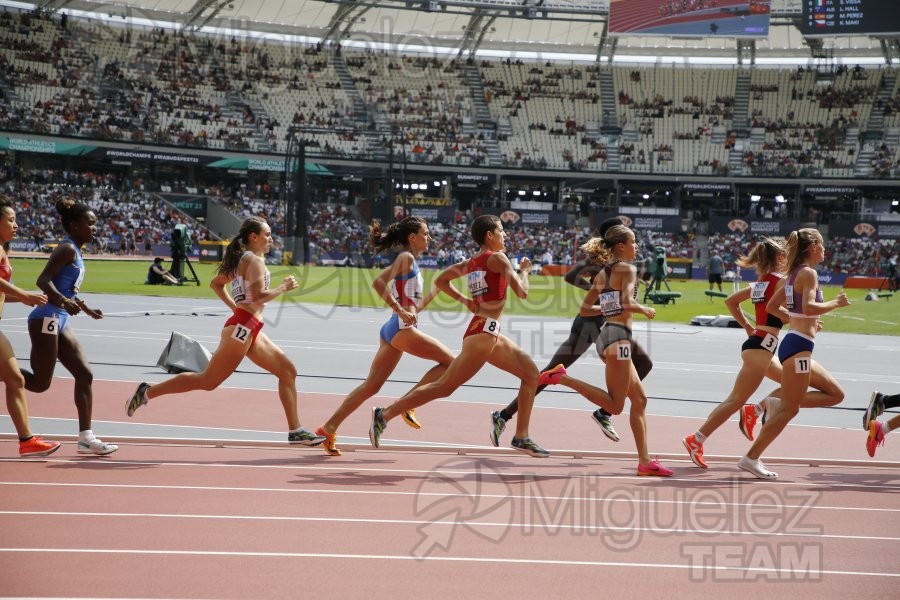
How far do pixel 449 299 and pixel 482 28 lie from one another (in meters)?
43.5

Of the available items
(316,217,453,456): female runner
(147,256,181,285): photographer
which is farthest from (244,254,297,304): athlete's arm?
(147,256,181,285): photographer

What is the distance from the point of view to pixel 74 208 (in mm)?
7152

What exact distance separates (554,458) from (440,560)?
118 inches

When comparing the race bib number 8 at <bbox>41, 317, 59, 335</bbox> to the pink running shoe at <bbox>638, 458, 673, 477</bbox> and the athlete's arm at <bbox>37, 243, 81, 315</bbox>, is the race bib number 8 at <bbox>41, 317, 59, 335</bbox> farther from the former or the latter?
the pink running shoe at <bbox>638, 458, 673, 477</bbox>

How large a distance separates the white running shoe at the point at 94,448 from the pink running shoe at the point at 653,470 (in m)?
4.03

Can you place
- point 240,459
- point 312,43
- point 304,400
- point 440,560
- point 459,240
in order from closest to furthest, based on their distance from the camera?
point 440,560 < point 240,459 < point 304,400 < point 459,240 < point 312,43

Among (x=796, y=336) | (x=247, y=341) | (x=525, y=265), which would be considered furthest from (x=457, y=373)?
(x=796, y=336)

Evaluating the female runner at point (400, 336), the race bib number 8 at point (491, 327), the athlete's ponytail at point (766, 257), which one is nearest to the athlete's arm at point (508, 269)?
the race bib number 8 at point (491, 327)

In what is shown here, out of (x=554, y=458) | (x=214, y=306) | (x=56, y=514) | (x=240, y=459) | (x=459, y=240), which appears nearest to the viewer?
(x=56, y=514)

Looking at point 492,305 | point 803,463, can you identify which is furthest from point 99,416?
point 803,463

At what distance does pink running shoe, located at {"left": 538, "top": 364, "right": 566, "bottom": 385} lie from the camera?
25.3 ft

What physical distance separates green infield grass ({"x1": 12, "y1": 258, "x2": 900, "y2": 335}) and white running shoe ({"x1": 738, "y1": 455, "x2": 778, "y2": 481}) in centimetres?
1755

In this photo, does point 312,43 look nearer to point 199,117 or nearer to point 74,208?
point 199,117

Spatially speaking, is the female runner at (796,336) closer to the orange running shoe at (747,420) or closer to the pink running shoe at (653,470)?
the pink running shoe at (653,470)
